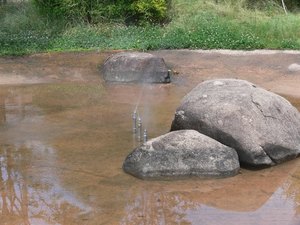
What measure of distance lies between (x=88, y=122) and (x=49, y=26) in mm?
6473

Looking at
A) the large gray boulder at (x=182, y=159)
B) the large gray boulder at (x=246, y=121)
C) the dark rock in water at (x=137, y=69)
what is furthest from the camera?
the dark rock in water at (x=137, y=69)

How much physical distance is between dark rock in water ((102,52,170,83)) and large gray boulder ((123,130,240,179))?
191 inches

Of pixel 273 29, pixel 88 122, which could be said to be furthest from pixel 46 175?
pixel 273 29

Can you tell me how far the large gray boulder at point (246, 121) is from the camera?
23.3ft

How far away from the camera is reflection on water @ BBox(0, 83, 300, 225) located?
582 cm

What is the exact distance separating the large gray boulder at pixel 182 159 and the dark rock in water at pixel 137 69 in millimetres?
4862

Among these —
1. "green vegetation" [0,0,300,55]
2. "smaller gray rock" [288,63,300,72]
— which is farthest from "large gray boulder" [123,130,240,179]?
"green vegetation" [0,0,300,55]

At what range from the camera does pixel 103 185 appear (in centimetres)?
654

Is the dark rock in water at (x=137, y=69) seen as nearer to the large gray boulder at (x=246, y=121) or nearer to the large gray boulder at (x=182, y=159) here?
the large gray boulder at (x=246, y=121)

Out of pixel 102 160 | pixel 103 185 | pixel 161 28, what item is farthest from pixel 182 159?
pixel 161 28

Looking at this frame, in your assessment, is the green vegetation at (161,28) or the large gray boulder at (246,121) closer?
the large gray boulder at (246,121)

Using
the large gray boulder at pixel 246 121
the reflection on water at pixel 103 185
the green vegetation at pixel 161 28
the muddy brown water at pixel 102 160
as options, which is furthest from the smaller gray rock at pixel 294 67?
the large gray boulder at pixel 246 121

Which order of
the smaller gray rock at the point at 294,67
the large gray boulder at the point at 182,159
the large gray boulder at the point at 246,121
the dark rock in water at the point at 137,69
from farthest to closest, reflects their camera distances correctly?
the smaller gray rock at the point at 294,67 < the dark rock in water at the point at 137,69 < the large gray boulder at the point at 246,121 < the large gray boulder at the point at 182,159

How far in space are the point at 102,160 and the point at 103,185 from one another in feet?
2.70
